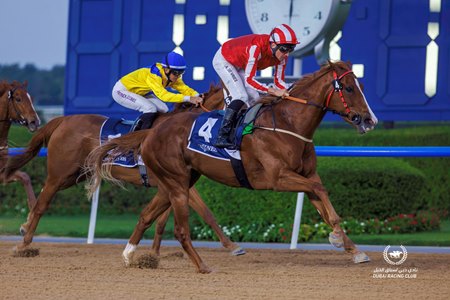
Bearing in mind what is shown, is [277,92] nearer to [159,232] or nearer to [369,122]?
[369,122]

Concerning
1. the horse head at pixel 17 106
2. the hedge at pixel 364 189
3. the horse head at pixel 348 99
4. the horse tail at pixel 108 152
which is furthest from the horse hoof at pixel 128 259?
the hedge at pixel 364 189

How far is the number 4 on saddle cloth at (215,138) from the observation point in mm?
7230

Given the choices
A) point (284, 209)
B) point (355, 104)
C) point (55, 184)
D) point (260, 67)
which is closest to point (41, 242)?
point (55, 184)

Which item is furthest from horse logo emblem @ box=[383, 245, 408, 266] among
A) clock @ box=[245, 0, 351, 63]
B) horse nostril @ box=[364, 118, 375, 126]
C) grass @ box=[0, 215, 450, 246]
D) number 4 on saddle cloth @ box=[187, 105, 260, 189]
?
clock @ box=[245, 0, 351, 63]

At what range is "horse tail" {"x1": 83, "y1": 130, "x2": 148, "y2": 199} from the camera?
7.61 m

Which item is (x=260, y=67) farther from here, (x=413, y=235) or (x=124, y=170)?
(x=413, y=235)

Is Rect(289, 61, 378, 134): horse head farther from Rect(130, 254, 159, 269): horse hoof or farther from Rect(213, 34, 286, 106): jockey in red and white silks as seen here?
Rect(130, 254, 159, 269): horse hoof

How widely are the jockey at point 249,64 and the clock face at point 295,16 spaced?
7.46ft

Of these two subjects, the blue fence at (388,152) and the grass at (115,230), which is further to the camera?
the grass at (115,230)

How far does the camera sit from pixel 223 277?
6852 millimetres

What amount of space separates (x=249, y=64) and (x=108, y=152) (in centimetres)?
122

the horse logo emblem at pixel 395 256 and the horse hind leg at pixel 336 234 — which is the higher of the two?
the horse hind leg at pixel 336 234

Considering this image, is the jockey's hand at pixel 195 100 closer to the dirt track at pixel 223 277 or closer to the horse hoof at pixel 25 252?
the dirt track at pixel 223 277

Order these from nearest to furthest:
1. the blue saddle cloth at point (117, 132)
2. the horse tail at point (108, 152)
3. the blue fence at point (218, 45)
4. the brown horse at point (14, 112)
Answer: the horse tail at point (108, 152) → the blue saddle cloth at point (117, 132) → the brown horse at point (14, 112) → the blue fence at point (218, 45)
